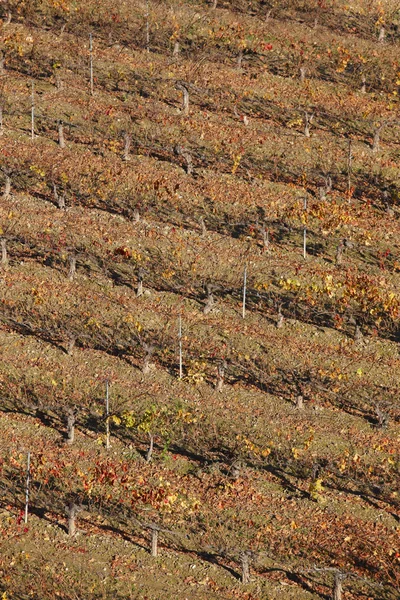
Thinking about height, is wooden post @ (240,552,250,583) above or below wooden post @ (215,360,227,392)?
below

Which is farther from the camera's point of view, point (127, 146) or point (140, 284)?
point (127, 146)

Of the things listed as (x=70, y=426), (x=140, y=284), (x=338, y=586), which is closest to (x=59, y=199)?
(x=140, y=284)

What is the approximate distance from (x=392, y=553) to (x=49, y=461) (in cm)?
1156

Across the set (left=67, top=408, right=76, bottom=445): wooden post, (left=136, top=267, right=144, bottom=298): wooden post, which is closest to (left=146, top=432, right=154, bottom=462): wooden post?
(left=67, top=408, right=76, bottom=445): wooden post

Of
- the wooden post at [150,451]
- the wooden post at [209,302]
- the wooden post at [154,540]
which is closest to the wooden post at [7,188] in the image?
the wooden post at [209,302]

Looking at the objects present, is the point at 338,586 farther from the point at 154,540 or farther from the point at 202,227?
the point at 202,227

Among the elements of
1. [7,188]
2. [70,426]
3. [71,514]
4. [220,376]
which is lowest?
[71,514]

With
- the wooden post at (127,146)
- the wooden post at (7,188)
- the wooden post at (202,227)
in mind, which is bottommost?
the wooden post at (202,227)

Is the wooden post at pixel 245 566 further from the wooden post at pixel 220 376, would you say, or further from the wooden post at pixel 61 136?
the wooden post at pixel 61 136

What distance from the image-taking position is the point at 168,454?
34562 mm

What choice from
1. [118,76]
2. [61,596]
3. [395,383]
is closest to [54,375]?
[61,596]

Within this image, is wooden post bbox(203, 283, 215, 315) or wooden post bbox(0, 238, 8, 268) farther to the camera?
wooden post bbox(0, 238, 8, 268)

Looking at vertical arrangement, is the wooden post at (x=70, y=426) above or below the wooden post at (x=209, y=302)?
below

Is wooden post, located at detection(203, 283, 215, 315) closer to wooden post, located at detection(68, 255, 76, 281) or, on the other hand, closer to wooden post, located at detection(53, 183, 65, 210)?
wooden post, located at detection(68, 255, 76, 281)
